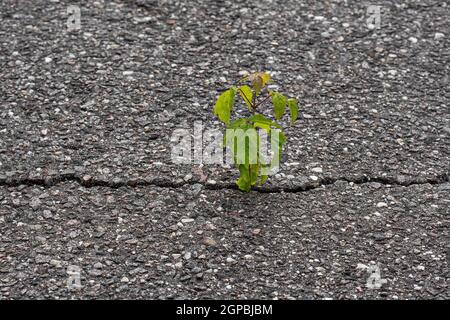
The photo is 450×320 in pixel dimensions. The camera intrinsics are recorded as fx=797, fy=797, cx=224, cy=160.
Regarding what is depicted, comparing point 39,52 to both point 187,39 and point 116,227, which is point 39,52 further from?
point 116,227

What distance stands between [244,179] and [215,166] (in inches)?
8.9

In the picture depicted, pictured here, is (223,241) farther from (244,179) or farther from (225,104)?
(225,104)

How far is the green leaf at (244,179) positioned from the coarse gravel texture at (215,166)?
48mm

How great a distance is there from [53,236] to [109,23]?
5.19ft

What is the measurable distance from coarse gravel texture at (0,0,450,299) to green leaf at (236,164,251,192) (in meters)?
0.05

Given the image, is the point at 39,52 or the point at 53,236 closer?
the point at 53,236

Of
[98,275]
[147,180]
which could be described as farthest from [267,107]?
[98,275]

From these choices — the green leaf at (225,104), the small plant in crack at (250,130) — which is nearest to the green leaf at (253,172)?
the small plant in crack at (250,130)

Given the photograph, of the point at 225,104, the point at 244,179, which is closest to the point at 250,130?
the point at 225,104

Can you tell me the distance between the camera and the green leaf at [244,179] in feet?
10.5

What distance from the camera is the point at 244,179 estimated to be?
10.6ft

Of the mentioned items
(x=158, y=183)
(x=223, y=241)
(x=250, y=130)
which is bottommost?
(x=223, y=241)

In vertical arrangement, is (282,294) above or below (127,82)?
below

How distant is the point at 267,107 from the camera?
3.75 metres
